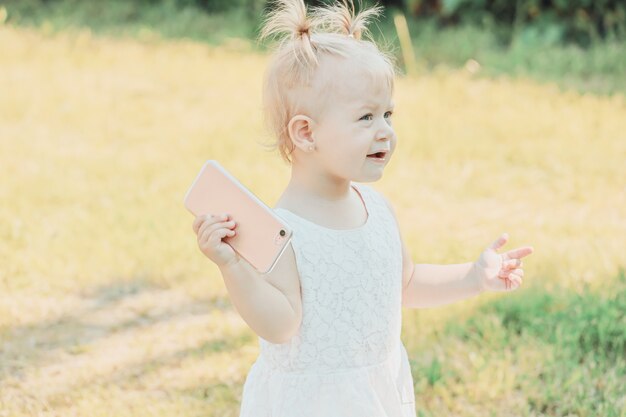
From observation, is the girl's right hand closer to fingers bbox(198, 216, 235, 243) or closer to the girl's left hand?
fingers bbox(198, 216, 235, 243)

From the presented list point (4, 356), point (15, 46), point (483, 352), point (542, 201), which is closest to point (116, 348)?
point (4, 356)

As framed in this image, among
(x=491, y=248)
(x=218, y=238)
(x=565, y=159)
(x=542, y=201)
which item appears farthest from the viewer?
(x=565, y=159)

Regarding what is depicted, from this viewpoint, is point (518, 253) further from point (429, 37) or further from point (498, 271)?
point (429, 37)

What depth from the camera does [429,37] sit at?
6797mm

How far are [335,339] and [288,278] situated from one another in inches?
6.5

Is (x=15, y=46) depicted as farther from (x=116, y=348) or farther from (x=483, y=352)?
(x=483, y=352)

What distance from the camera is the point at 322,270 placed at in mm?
1926

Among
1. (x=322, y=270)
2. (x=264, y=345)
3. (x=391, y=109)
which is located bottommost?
(x=264, y=345)

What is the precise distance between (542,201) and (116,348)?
212 centimetres

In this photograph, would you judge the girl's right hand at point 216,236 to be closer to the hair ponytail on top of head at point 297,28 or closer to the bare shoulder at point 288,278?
the bare shoulder at point 288,278

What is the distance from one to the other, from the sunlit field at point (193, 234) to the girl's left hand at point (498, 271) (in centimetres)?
58

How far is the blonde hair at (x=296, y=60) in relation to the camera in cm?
191

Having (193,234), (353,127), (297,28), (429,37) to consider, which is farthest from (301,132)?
(429,37)

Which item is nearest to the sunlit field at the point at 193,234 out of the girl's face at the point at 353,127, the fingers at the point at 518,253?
the girl's face at the point at 353,127
